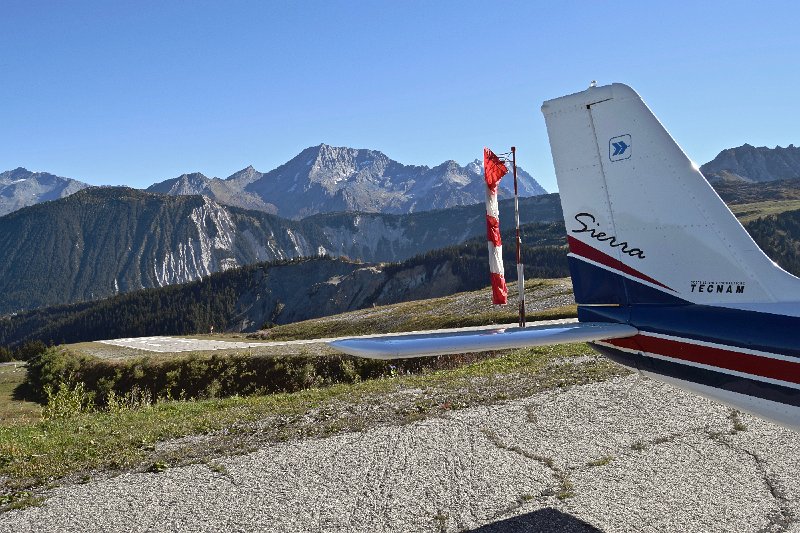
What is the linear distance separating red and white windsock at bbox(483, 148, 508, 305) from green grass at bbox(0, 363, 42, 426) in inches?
911

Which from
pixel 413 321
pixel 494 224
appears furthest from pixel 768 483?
pixel 413 321

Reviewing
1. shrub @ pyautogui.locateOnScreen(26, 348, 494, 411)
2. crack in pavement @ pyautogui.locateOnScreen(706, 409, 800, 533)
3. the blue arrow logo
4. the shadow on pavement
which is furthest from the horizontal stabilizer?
shrub @ pyautogui.locateOnScreen(26, 348, 494, 411)

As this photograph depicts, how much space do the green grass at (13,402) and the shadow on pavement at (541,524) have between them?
26.7 metres

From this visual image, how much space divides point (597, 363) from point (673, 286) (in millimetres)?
9372

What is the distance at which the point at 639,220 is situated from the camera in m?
7.89

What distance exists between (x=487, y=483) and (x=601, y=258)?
3.96m

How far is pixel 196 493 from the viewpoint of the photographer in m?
8.65

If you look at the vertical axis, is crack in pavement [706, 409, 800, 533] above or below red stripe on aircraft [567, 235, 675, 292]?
below

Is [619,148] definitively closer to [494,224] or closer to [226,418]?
[226,418]

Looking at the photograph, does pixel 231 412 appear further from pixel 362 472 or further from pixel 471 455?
pixel 471 455

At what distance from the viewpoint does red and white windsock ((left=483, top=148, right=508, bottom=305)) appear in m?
18.7

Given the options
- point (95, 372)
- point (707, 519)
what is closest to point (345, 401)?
point (707, 519)

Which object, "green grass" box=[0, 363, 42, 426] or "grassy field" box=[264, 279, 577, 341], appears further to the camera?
"grassy field" box=[264, 279, 577, 341]

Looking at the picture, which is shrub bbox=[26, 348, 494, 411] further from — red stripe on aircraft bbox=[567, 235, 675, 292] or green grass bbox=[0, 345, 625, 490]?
red stripe on aircraft bbox=[567, 235, 675, 292]
